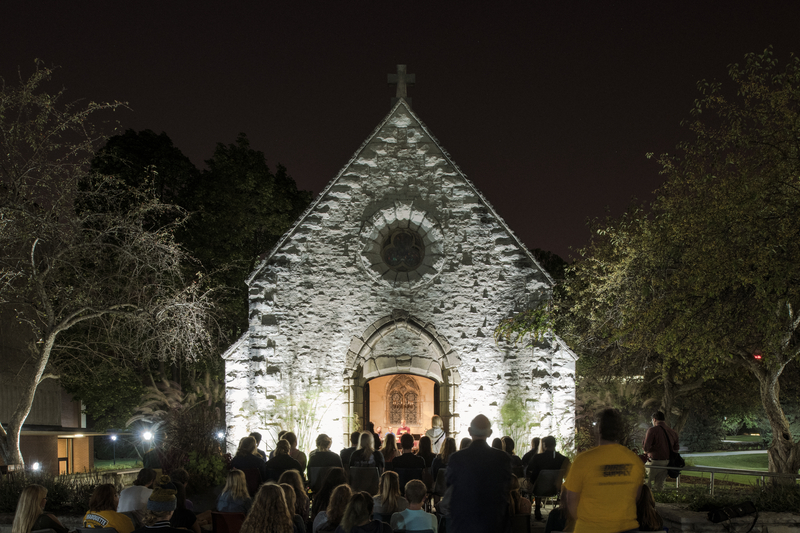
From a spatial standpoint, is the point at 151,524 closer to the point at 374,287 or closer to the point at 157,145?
the point at 374,287

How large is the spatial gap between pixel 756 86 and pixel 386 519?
922 cm

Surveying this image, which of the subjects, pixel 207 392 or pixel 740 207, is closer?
pixel 740 207

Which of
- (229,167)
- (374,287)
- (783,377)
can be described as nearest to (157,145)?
(229,167)

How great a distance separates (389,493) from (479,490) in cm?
156

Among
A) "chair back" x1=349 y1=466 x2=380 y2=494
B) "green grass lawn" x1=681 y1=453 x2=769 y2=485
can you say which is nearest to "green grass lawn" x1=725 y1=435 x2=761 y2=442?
"green grass lawn" x1=681 y1=453 x2=769 y2=485

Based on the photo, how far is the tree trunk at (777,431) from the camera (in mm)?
11828

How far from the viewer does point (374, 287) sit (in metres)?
13.8

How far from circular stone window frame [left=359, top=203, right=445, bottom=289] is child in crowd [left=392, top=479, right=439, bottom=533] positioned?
26.5 ft

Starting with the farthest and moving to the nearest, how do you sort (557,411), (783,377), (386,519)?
(783,377) < (557,411) < (386,519)

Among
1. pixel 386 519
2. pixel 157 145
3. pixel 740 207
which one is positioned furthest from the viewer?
pixel 157 145

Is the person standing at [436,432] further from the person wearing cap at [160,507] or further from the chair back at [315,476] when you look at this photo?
the person wearing cap at [160,507]

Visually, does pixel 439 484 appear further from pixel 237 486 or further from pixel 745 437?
pixel 745 437

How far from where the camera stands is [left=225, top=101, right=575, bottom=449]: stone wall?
13523 mm

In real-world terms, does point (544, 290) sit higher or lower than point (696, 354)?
higher
